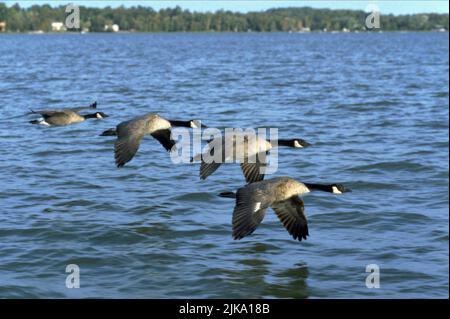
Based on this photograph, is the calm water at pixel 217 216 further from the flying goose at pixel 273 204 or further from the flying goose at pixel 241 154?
the flying goose at pixel 241 154

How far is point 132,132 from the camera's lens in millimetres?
13391

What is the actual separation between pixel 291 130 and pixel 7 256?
1404cm

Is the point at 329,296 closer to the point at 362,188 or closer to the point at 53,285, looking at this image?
the point at 53,285

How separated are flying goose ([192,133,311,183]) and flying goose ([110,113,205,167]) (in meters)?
1.21

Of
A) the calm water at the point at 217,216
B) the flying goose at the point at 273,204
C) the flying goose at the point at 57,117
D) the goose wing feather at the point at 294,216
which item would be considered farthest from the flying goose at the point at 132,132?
the flying goose at the point at 57,117

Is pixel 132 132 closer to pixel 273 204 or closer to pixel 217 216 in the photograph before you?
pixel 217 216

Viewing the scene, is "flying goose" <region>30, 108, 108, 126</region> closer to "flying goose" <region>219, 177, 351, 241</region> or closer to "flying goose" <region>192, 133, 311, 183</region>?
"flying goose" <region>192, 133, 311, 183</region>

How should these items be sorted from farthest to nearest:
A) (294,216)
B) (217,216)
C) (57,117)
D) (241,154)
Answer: (57,117) → (217,216) → (241,154) → (294,216)

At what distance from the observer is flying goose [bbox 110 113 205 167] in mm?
12893

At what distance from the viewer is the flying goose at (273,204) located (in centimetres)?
1041

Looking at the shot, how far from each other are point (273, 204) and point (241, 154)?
5.78 ft

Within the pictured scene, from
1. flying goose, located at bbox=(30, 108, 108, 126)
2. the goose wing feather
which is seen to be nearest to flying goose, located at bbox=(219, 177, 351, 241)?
the goose wing feather

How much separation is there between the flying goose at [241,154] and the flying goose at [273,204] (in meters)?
1.31

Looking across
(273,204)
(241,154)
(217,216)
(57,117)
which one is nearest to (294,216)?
(273,204)
